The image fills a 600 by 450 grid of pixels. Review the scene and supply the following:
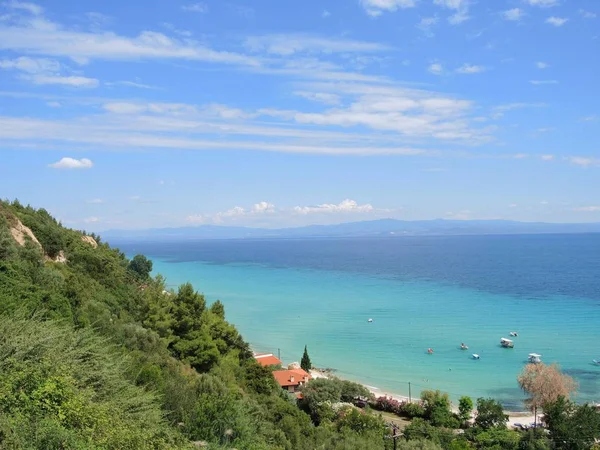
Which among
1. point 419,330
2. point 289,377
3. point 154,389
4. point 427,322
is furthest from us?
point 427,322

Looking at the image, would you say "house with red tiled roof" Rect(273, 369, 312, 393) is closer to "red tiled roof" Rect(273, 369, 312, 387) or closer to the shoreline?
"red tiled roof" Rect(273, 369, 312, 387)

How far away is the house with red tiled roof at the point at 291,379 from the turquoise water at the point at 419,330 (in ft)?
20.3

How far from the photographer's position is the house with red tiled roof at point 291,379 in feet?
91.7

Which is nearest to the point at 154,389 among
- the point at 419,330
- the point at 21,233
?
the point at 21,233

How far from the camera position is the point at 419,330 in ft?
155

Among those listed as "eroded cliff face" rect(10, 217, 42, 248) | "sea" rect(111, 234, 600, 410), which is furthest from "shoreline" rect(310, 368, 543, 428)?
"eroded cliff face" rect(10, 217, 42, 248)

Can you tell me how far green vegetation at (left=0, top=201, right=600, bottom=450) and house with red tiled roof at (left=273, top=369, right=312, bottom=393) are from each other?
2837mm

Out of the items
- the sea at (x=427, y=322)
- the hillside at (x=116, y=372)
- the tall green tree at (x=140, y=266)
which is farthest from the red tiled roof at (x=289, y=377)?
the tall green tree at (x=140, y=266)

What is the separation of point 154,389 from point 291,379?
16.7m

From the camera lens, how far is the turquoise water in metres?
34.1

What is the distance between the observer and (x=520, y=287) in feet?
236

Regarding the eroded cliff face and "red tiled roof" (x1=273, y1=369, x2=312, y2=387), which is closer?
the eroded cliff face

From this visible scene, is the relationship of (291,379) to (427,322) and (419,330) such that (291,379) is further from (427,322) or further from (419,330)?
(427,322)

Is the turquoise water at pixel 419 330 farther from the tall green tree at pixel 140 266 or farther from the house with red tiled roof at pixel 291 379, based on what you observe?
the tall green tree at pixel 140 266
